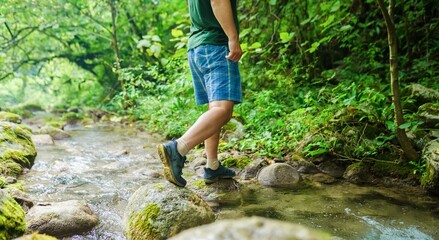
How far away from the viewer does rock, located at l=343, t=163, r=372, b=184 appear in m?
3.53

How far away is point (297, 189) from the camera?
3271 millimetres

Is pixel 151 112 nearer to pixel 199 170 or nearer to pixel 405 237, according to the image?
pixel 199 170

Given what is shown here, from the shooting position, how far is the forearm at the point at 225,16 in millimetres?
2586

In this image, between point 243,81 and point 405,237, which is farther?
point 243,81

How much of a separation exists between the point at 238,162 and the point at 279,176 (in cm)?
71

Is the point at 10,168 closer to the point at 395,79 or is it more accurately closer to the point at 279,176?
the point at 279,176

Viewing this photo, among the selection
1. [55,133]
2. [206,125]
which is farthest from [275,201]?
[55,133]

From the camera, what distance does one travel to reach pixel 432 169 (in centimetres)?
300

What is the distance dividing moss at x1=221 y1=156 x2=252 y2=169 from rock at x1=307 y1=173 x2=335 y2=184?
741 millimetres

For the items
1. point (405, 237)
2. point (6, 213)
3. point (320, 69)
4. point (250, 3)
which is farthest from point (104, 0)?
point (405, 237)

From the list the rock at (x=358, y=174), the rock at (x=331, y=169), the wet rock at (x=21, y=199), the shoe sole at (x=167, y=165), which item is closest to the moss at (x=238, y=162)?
the rock at (x=331, y=169)

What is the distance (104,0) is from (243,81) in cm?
558

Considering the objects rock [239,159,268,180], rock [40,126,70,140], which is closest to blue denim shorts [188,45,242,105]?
rock [239,159,268,180]

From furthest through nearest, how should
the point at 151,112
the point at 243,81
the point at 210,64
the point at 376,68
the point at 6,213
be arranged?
the point at 151,112 < the point at 243,81 < the point at 376,68 < the point at 210,64 < the point at 6,213
